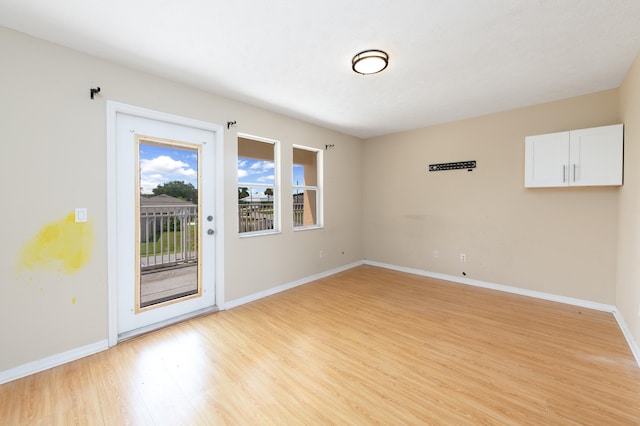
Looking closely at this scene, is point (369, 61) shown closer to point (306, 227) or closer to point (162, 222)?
point (162, 222)

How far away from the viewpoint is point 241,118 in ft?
11.4

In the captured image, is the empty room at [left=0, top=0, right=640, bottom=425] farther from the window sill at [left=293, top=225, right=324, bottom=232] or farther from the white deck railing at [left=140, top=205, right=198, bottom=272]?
the window sill at [left=293, top=225, right=324, bottom=232]

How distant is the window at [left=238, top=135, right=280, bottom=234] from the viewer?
3.62m

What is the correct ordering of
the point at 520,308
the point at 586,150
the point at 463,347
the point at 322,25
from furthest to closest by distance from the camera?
1. the point at 520,308
2. the point at 586,150
3. the point at 463,347
4. the point at 322,25

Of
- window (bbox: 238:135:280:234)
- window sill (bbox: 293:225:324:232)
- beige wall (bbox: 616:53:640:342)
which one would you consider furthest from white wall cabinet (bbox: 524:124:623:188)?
window (bbox: 238:135:280:234)

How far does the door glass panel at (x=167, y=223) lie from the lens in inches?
108

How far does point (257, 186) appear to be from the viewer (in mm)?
3775

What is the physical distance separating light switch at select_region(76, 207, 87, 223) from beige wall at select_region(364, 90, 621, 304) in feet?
14.7

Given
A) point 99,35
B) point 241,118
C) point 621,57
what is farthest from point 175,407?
point 621,57

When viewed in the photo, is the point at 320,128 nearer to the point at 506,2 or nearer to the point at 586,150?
the point at 506,2

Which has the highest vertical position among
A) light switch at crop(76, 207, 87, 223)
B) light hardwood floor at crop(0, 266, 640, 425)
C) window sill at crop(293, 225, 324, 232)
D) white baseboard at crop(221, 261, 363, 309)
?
light switch at crop(76, 207, 87, 223)

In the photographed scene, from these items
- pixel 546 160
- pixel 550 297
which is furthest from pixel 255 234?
pixel 550 297

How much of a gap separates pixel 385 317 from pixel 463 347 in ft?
2.82

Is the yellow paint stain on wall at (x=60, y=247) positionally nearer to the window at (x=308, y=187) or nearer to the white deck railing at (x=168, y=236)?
the white deck railing at (x=168, y=236)
